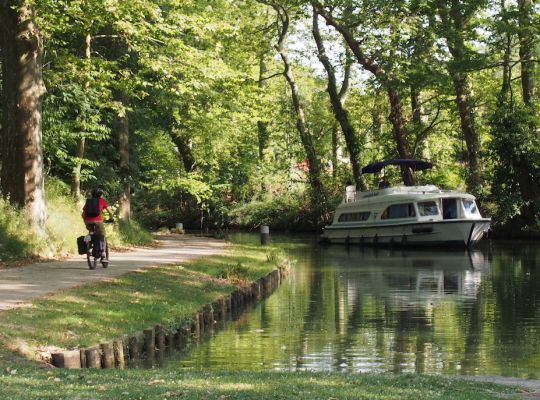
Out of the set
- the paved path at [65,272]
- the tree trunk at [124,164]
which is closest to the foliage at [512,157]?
the tree trunk at [124,164]

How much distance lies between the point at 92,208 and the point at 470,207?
2547 cm

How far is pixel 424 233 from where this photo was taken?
40750mm

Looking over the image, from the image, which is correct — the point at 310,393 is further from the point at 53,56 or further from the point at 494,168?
the point at 494,168

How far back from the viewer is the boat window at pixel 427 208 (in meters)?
41.4

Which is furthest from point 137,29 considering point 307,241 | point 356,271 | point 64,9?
point 307,241

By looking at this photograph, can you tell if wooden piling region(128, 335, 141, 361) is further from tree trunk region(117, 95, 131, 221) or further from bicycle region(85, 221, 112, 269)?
tree trunk region(117, 95, 131, 221)

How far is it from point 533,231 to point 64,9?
29.8 m

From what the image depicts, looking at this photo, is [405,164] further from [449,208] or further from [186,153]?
[186,153]

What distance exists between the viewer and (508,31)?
38469 mm

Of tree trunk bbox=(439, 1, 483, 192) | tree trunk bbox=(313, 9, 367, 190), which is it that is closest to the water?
tree trunk bbox=(439, 1, 483, 192)

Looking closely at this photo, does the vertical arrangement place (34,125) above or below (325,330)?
above

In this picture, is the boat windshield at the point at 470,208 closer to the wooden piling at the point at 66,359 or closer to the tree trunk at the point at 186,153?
the tree trunk at the point at 186,153

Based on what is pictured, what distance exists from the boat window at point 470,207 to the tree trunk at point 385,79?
6.72 meters

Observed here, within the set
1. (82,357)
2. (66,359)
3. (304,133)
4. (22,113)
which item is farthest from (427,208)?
(66,359)
